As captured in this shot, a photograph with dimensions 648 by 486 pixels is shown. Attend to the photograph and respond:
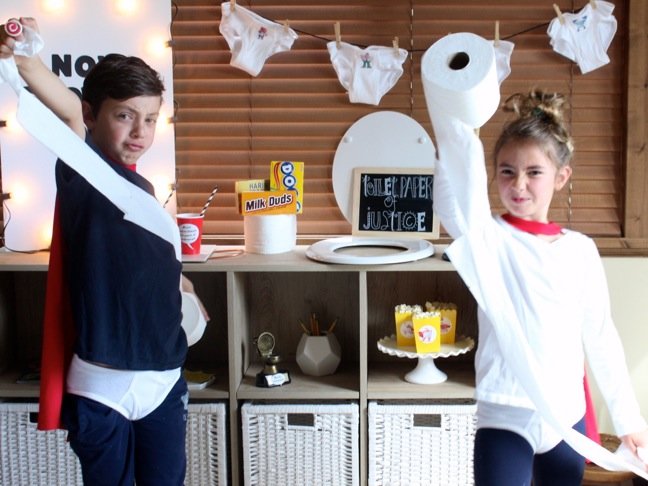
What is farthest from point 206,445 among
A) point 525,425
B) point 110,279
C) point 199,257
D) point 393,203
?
point 525,425

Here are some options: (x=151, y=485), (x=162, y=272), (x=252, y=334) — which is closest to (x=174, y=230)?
(x=162, y=272)

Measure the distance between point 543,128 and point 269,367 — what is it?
112cm

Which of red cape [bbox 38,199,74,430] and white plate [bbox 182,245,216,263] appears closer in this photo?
red cape [bbox 38,199,74,430]

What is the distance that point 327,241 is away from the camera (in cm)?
219

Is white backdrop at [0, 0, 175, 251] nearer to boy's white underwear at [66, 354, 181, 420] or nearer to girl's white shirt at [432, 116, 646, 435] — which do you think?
boy's white underwear at [66, 354, 181, 420]

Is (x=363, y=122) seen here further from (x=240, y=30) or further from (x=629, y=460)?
(x=629, y=460)

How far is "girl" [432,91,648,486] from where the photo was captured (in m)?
1.30

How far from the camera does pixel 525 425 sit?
4.40ft

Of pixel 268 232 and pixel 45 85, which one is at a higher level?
pixel 45 85

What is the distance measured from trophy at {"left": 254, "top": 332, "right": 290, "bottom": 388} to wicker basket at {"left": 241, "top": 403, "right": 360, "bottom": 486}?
0.07m

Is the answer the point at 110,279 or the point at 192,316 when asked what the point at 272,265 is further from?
the point at 110,279

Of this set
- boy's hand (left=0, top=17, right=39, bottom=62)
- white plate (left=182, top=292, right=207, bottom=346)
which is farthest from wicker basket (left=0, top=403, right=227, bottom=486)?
boy's hand (left=0, top=17, right=39, bottom=62)

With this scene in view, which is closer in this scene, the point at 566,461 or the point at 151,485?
the point at 566,461

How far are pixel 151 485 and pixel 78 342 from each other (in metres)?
0.36
